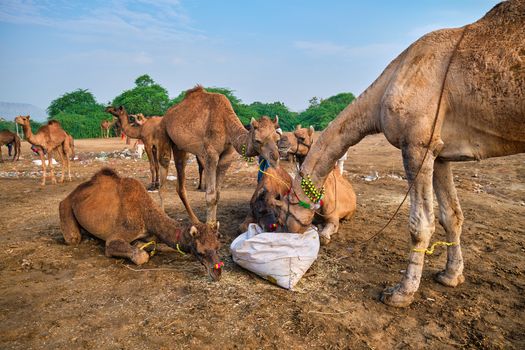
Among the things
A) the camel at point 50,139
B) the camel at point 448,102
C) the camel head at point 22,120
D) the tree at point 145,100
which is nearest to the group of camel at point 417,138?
the camel at point 448,102

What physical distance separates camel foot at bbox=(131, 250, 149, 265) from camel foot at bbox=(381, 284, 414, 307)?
3.14 m

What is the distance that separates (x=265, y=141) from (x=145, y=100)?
42428 millimetres

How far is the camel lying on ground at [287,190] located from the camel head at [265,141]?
0.32 meters

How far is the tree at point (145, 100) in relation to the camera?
42.4 m

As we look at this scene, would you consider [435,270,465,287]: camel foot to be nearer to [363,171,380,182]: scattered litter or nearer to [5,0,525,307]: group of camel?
[5,0,525,307]: group of camel

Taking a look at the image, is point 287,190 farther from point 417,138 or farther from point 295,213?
point 417,138

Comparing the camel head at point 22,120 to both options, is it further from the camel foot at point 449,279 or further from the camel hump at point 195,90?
the camel foot at point 449,279

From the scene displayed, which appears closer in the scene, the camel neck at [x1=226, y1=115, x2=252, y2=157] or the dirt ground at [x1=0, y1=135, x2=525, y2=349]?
the dirt ground at [x1=0, y1=135, x2=525, y2=349]

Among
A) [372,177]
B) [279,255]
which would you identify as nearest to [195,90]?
[279,255]

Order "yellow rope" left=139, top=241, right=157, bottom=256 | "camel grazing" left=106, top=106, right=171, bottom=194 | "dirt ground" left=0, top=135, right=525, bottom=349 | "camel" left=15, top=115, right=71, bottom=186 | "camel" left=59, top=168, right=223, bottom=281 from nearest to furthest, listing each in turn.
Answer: "dirt ground" left=0, top=135, right=525, bottom=349
"camel" left=59, top=168, right=223, bottom=281
"yellow rope" left=139, top=241, right=157, bottom=256
"camel grazing" left=106, top=106, right=171, bottom=194
"camel" left=15, top=115, right=71, bottom=186

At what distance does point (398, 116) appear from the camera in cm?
371

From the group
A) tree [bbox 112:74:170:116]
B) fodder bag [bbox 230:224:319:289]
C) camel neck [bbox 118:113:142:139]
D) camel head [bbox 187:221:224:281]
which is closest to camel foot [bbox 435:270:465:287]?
fodder bag [bbox 230:224:319:289]

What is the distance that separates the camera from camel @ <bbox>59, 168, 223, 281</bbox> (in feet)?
14.8

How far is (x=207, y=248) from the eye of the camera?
4387mm
